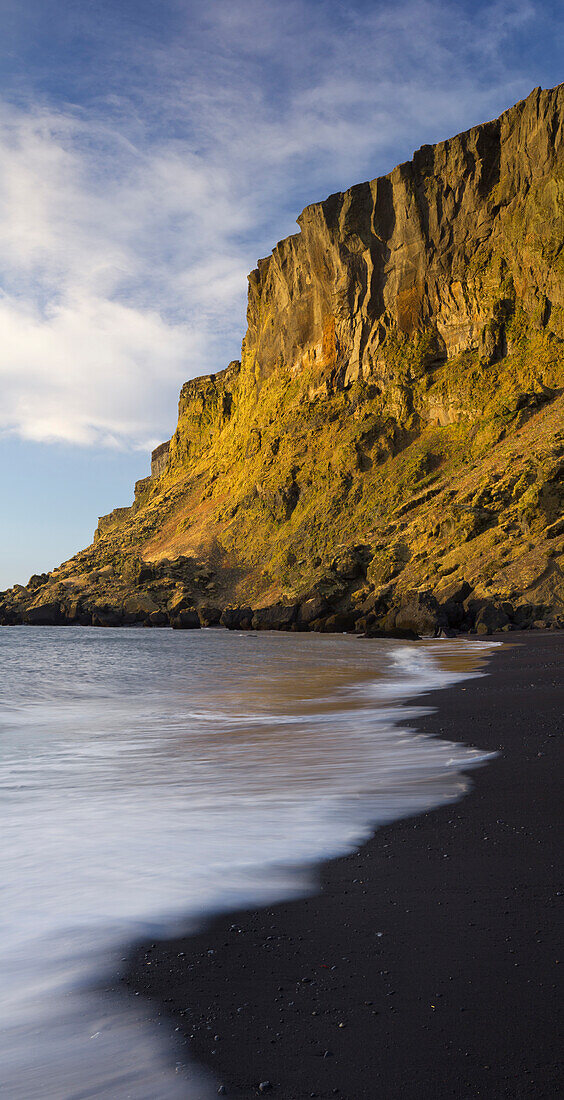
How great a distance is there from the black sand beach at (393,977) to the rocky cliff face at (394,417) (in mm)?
26555

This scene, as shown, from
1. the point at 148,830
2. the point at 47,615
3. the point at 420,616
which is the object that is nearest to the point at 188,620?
the point at 47,615

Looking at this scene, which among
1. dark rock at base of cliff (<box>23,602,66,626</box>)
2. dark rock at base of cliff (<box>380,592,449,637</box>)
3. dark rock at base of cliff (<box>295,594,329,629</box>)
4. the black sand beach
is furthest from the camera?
dark rock at base of cliff (<box>23,602,66,626</box>)

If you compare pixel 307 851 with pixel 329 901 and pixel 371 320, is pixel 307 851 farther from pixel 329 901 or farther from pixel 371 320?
pixel 371 320

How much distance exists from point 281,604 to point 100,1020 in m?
39.6

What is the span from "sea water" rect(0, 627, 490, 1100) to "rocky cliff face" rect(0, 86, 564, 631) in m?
22.2

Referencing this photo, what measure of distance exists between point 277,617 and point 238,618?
4.67 metres

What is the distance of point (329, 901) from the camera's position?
272 centimetres

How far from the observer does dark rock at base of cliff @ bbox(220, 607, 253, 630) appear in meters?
43.5

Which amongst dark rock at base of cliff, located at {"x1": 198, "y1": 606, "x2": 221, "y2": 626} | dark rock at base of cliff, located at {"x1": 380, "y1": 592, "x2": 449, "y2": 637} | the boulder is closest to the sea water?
dark rock at base of cliff, located at {"x1": 380, "y1": 592, "x2": 449, "y2": 637}

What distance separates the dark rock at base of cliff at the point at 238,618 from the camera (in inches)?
1714

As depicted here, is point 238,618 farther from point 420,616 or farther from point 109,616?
point 420,616

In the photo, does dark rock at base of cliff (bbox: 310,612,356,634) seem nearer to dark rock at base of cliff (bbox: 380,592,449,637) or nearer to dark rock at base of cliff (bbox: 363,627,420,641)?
dark rock at base of cliff (bbox: 363,627,420,641)

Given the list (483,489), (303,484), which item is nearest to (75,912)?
(483,489)

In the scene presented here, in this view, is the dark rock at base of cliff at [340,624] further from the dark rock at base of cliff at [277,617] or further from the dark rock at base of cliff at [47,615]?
the dark rock at base of cliff at [47,615]
